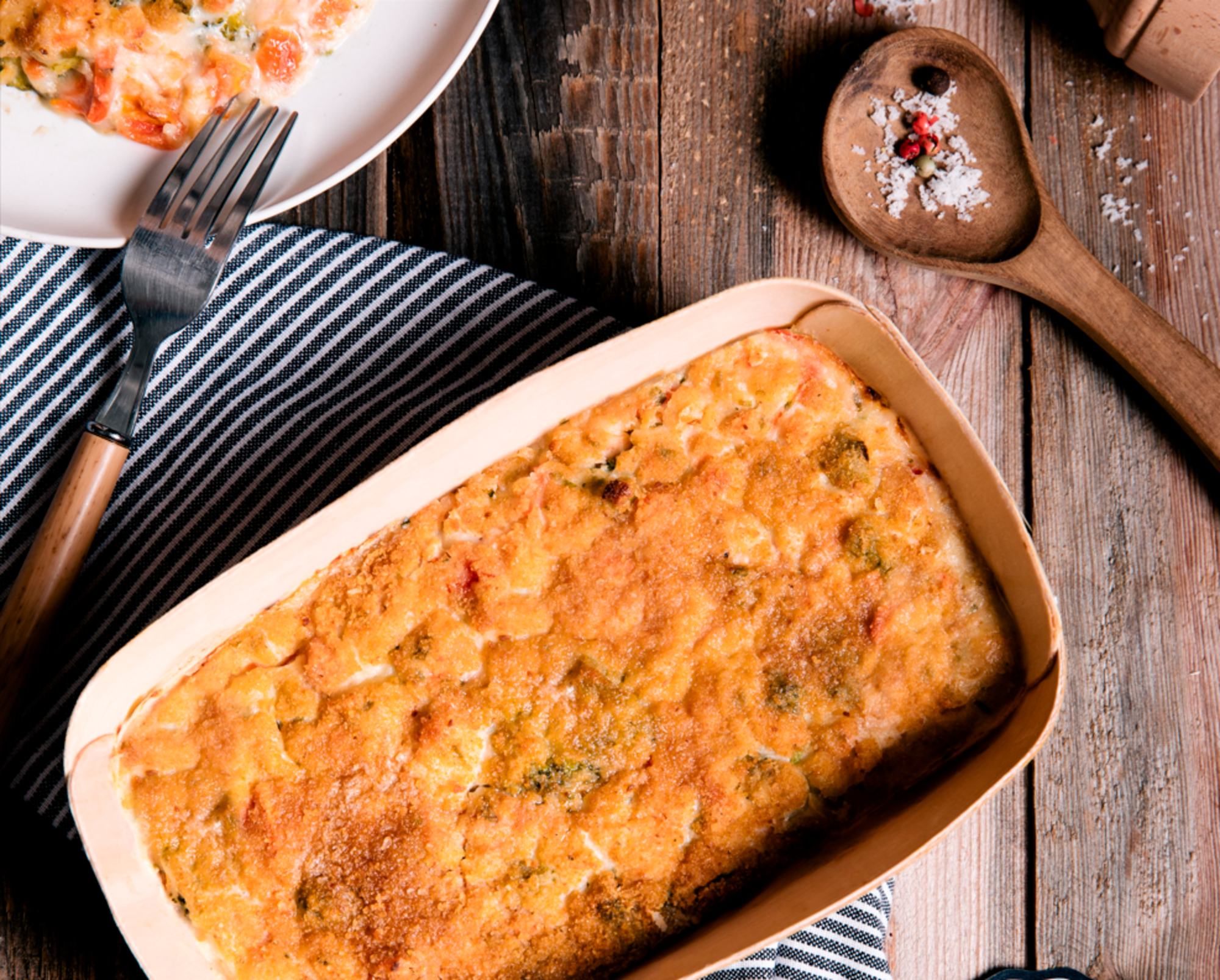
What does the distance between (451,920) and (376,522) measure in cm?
63

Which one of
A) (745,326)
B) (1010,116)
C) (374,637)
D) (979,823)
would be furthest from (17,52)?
(979,823)

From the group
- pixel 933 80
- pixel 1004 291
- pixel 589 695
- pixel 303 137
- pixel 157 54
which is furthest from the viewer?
pixel 1004 291

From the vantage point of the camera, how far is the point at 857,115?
1882mm

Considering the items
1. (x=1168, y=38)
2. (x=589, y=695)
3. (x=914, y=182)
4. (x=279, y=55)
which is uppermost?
(x=279, y=55)

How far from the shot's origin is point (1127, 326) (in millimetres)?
1880

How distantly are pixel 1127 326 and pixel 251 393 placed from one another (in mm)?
1707

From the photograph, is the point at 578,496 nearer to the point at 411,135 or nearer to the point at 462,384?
the point at 462,384

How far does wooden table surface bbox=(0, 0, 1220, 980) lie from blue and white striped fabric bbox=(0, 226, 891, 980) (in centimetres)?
16

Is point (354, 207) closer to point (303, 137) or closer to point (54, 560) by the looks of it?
point (303, 137)

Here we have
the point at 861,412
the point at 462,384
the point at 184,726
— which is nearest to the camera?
the point at 184,726

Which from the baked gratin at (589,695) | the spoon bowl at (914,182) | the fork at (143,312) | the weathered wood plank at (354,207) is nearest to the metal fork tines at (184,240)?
the fork at (143,312)

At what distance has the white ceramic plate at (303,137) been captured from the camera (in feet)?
5.54

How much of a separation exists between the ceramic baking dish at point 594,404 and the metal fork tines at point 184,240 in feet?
1.50

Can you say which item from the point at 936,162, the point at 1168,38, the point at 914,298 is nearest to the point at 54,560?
the point at 914,298
